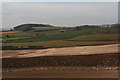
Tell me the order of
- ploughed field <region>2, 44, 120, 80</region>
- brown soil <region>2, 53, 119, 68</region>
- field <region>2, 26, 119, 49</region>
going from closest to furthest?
ploughed field <region>2, 44, 120, 80</region> → brown soil <region>2, 53, 119, 68</region> → field <region>2, 26, 119, 49</region>

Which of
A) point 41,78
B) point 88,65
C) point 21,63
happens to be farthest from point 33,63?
point 88,65

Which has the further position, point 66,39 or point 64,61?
point 66,39

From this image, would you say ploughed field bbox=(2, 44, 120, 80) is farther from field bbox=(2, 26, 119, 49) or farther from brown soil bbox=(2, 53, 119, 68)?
field bbox=(2, 26, 119, 49)

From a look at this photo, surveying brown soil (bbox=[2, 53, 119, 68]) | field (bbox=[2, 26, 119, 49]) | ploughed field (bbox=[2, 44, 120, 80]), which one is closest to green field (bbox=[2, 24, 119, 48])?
field (bbox=[2, 26, 119, 49])

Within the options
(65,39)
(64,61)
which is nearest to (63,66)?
(64,61)

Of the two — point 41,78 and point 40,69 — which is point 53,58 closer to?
point 40,69

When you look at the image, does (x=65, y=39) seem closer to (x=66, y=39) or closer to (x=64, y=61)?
(x=66, y=39)

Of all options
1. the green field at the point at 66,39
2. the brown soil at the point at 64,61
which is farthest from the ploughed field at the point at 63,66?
the green field at the point at 66,39

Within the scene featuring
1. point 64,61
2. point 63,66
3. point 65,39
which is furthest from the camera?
point 65,39

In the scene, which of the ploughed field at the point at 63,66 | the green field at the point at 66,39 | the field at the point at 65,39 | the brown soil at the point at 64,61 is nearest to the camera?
the ploughed field at the point at 63,66

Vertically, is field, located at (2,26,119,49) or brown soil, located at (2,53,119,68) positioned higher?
field, located at (2,26,119,49)

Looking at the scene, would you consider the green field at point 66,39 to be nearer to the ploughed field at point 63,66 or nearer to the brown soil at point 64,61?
the brown soil at point 64,61
